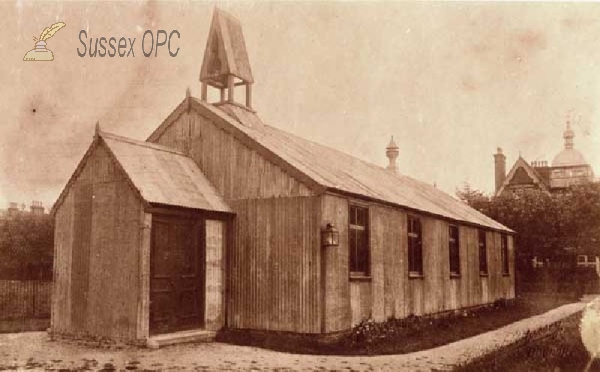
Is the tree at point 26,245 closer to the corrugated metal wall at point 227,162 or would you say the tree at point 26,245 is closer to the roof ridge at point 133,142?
the corrugated metal wall at point 227,162

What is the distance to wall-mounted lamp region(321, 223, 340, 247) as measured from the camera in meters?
14.5

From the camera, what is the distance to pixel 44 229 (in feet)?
111

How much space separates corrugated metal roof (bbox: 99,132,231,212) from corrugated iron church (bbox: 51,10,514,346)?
0.04 m

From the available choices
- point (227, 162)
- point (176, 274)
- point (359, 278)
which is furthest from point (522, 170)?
point (176, 274)

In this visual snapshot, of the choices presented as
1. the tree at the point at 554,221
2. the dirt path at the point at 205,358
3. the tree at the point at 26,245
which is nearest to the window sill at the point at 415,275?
the dirt path at the point at 205,358

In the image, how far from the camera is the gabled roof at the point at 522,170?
49.4 metres

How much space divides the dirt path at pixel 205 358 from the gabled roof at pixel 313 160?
4178 mm

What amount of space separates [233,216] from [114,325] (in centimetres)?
406

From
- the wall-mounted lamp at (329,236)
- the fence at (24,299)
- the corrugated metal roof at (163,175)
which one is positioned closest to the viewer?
the corrugated metal roof at (163,175)

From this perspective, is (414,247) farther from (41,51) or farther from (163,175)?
(41,51)

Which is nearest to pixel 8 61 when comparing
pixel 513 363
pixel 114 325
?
pixel 114 325

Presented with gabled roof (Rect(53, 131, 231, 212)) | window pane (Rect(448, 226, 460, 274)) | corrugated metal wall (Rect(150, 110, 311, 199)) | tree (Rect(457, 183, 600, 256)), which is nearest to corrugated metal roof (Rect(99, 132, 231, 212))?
gabled roof (Rect(53, 131, 231, 212))

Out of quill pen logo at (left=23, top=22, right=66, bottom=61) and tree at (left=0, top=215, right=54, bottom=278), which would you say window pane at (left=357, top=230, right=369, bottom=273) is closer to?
quill pen logo at (left=23, top=22, right=66, bottom=61)

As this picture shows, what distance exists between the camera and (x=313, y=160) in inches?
717
